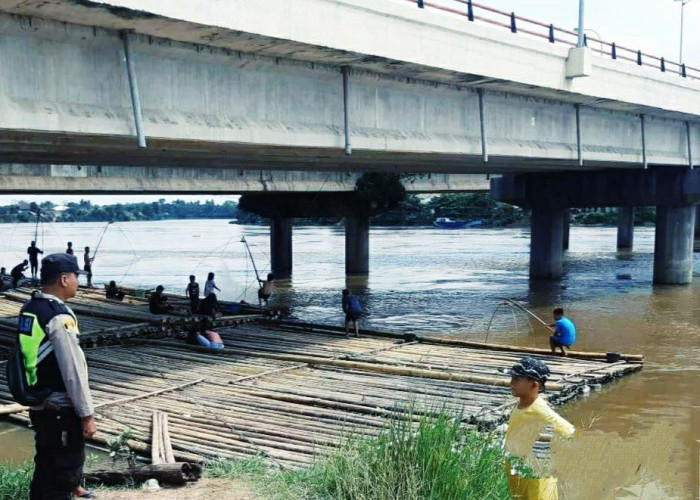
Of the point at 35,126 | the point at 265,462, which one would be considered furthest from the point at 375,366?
the point at 35,126

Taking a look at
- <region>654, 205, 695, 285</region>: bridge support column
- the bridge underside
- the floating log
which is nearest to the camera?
the floating log

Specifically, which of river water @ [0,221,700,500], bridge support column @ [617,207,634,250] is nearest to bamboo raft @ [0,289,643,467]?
river water @ [0,221,700,500]

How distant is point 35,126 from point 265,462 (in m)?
5.81

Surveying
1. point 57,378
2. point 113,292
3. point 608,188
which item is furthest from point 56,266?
point 608,188

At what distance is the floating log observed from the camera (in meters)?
6.81

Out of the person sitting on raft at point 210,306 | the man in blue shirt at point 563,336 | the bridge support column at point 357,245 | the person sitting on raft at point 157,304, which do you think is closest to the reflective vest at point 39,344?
the man in blue shirt at point 563,336

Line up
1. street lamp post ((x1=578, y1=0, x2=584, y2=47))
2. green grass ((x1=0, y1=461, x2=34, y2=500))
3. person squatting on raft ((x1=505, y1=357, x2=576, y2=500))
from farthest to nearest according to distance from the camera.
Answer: street lamp post ((x1=578, y1=0, x2=584, y2=47))
green grass ((x1=0, y1=461, x2=34, y2=500))
person squatting on raft ((x1=505, y1=357, x2=576, y2=500))

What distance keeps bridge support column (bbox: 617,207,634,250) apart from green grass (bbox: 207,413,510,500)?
4976 cm

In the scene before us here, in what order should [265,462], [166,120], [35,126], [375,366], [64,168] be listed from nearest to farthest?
[265,462], [35,126], [166,120], [375,366], [64,168]

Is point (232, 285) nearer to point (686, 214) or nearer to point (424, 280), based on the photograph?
Result: point (424, 280)

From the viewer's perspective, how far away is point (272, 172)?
31625mm

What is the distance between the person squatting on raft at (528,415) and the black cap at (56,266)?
309 centimetres

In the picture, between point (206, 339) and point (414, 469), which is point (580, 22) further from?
point (414, 469)

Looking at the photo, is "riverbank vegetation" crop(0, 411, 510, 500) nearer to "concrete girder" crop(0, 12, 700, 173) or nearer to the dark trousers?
the dark trousers
